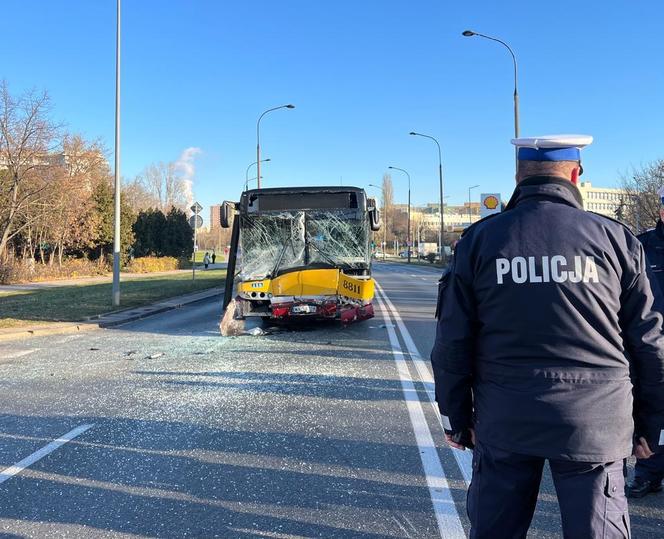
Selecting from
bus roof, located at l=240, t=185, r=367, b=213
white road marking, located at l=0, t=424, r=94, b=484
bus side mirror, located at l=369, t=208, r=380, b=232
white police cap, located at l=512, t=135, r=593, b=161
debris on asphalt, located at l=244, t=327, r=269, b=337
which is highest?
bus roof, located at l=240, t=185, r=367, b=213

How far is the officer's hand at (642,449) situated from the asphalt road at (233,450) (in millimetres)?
1280

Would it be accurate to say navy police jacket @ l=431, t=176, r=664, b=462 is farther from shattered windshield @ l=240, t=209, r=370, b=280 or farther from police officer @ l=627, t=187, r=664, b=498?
shattered windshield @ l=240, t=209, r=370, b=280

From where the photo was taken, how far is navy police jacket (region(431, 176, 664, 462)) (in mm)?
1942

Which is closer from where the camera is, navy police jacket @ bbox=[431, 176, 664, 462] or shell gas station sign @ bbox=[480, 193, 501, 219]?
navy police jacket @ bbox=[431, 176, 664, 462]

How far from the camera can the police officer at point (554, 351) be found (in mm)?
1941

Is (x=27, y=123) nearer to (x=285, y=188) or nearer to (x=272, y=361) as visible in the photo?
(x=285, y=188)

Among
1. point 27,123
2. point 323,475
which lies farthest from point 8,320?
point 27,123

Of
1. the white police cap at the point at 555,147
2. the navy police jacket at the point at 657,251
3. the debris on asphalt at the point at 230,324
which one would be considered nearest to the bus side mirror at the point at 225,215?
the debris on asphalt at the point at 230,324

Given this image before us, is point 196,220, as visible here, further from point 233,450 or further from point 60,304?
point 233,450

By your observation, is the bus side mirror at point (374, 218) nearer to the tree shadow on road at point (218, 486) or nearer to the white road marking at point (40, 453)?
the tree shadow on road at point (218, 486)

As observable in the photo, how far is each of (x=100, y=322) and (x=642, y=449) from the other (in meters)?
12.6

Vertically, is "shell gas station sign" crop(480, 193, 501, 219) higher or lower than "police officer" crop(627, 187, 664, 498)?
higher

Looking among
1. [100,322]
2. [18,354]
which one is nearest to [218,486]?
[18,354]

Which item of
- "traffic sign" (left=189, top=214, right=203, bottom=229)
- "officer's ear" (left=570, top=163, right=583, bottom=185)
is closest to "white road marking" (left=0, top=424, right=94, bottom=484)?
"officer's ear" (left=570, top=163, right=583, bottom=185)
